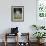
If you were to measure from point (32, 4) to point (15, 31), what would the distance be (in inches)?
57.1

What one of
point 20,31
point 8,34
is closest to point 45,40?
point 20,31

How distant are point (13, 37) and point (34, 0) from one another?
1948mm

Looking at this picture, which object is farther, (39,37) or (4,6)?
(4,6)

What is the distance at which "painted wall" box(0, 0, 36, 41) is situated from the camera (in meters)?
6.88

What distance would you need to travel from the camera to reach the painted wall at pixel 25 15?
22.6 ft

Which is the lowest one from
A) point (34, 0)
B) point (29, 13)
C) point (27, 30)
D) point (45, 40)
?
point (45, 40)

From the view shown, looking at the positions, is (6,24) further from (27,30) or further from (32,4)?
(32,4)

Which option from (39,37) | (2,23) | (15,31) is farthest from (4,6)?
(39,37)

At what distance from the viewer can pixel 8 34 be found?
6633 mm

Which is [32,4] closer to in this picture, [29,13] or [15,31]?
[29,13]

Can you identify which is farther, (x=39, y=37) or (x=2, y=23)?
(x=2, y=23)

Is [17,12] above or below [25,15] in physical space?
above

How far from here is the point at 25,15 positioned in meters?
6.93

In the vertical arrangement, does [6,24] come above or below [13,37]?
above
